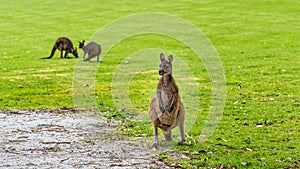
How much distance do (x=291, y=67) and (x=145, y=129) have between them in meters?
8.04

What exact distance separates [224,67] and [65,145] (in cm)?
909

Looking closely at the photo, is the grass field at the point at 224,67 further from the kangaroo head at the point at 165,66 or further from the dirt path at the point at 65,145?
the kangaroo head at the point at 165,66

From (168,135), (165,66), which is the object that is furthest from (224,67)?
(165,66)

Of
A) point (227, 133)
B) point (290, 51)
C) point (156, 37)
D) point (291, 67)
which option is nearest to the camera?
point (227, 133)

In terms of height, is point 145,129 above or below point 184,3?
below

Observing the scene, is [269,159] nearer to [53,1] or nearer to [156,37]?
[156,37]

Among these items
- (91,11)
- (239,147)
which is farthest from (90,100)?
(91,11)

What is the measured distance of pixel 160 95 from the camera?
25.2ft

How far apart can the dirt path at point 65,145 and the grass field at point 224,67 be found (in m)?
0.54

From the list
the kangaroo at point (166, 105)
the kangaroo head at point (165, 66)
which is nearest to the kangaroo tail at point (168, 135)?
the kangaroo at point (166, 105)

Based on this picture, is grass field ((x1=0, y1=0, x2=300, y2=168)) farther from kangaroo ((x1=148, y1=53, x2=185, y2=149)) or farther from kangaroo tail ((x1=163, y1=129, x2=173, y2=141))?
kangaroo ((x1=148, y1=53, x2=185, y2=149))

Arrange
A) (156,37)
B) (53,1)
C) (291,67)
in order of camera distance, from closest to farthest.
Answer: (291,67)
(156,37)
(53,1)

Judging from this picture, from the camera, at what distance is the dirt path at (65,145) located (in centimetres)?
725

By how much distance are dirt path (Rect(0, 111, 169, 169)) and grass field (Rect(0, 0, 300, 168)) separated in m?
0.54
